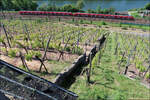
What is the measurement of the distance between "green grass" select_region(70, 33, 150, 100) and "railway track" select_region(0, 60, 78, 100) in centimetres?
102

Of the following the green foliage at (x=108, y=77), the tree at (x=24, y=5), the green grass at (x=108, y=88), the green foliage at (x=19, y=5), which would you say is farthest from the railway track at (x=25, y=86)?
the tree at (x=24, y=5)

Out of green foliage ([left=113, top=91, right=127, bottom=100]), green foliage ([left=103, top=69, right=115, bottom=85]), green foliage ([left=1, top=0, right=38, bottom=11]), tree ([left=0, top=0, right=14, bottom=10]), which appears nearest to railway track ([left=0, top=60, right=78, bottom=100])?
green foliage ([left=113, top=91, right=127, bottom=100])

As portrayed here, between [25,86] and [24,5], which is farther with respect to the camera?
[24,5]

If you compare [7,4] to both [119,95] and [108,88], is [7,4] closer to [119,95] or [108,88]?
[108,88]

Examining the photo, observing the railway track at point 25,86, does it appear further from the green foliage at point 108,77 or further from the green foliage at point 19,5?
the green foliage at point 19,5

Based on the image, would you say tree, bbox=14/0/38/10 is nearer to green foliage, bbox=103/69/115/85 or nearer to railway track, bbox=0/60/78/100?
green foliage, bbox=103/69/115/85

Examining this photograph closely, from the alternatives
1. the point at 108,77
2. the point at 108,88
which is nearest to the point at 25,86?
the point at 108,88

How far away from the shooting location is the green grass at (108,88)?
4.51 metres

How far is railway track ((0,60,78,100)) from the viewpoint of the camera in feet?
11.1

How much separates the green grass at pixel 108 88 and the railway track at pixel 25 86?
1024mm

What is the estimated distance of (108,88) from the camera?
16.4ft

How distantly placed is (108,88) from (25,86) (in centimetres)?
380

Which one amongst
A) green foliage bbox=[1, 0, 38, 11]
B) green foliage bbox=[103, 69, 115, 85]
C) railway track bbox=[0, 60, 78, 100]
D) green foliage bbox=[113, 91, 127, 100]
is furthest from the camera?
green foliage bbox=[1, 0, 38, 11]

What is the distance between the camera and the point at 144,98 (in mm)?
4562
